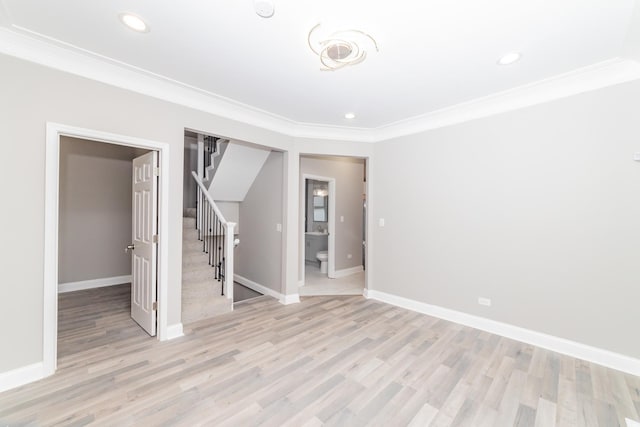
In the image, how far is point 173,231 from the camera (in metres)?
3.02

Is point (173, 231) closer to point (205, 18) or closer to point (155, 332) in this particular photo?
point (155, 332)

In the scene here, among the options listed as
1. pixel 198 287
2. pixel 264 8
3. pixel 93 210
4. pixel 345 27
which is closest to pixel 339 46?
pixel 345 27

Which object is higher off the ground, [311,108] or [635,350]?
[311,108]

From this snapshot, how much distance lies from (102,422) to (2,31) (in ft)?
9.82

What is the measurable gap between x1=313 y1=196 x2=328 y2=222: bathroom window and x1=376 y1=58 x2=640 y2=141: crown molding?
386 cm

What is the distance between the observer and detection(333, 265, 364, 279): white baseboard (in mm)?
5864

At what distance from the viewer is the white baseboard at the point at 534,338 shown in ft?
8.09

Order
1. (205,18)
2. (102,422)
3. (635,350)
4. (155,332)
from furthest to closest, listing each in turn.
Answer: (155,332)
(635,350)
(205,18)
(102,422)

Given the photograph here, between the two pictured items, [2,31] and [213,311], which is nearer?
[2,31]

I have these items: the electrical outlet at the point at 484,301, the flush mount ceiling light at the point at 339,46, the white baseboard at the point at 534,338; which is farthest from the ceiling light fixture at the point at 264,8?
the white baseboard at the point at 534,338

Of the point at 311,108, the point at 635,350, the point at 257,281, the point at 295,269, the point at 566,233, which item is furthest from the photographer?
the point at 257,281

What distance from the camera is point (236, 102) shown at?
338cm

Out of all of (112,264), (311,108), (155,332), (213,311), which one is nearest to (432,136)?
(311,108)

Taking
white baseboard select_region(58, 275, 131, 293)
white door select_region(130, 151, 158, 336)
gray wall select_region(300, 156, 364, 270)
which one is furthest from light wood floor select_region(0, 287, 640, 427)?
gray wall select_region(300, 156, 364, 270)
